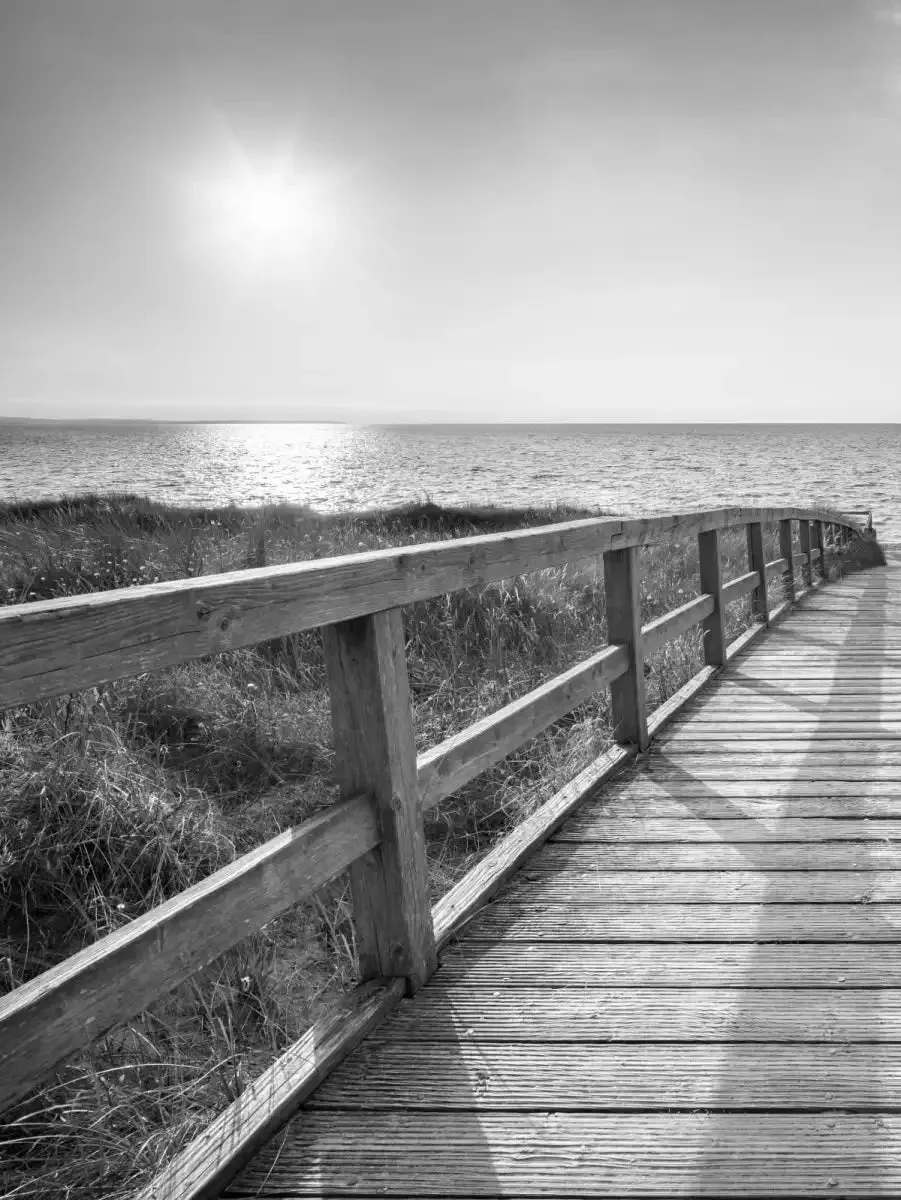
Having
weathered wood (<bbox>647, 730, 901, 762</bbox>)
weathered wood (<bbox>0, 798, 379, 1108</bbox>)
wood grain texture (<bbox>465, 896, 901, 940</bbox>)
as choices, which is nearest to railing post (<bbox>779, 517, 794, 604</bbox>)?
weathered wood (<bbox>647, 730, 901, 762</bbox>)

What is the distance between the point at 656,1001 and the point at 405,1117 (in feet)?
2.26

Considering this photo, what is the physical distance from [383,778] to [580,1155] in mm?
840

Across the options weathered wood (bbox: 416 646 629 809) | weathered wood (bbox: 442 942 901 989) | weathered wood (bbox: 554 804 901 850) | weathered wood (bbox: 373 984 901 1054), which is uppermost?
weathered wood (bbox: 416 646 629 809)

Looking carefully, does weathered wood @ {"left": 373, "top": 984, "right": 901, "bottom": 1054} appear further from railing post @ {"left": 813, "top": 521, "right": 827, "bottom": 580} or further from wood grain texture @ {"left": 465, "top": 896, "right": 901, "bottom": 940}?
railing post @ {"left": 813, "top": 521, "right": 827, "bottom": 580}

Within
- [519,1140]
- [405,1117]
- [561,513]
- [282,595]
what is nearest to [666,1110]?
[519,1140]

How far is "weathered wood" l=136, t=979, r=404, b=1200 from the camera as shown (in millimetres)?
1501

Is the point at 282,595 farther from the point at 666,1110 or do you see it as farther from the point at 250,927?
the point at 666,1110

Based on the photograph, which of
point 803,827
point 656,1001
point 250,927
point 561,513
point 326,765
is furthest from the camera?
point 561,513

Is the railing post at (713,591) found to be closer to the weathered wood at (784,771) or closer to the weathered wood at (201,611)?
the weathered wood at (784,771)

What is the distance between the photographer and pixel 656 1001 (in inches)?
82.5

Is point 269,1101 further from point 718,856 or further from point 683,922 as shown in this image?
point 718,856

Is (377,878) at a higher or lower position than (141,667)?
lower

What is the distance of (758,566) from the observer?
25.0ft

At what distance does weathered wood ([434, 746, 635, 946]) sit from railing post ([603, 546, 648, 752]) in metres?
0.29
